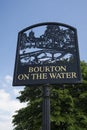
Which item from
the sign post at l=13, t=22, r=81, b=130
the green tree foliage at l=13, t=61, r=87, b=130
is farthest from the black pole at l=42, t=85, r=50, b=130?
the green tree foliage at l=13, t=61, r=87, b=130

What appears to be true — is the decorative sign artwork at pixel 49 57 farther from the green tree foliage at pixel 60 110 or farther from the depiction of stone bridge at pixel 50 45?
the green tree foliage at pixel 60 110

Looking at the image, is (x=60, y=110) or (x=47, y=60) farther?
(x=60, y=110)

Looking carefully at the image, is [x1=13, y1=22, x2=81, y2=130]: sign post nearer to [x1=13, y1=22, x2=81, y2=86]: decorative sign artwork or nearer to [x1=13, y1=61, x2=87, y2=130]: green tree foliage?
[x1=13, y1=22, x2=81, y2=86]: decorative sign artwork

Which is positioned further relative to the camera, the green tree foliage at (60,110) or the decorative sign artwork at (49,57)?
the green tree foliage at (60,110)

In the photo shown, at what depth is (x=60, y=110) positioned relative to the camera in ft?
76.2

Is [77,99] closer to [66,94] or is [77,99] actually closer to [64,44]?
[66,94]

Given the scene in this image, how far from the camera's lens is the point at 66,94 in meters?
24.0

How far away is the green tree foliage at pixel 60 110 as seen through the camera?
2252 centimetres

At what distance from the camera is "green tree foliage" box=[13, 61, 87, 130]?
22516 mm

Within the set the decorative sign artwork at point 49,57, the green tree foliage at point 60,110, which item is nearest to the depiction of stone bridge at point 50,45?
the decorative sign artwork at point 49,57

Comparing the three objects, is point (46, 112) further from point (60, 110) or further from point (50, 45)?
point (60, 110)

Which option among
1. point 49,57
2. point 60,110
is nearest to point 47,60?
point 49,57

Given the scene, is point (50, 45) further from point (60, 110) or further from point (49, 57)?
point (60, 110)

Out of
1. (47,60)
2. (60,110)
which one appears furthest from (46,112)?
(60,110)
